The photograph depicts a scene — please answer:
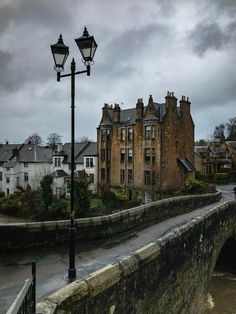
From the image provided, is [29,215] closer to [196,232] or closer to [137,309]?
[196,232]

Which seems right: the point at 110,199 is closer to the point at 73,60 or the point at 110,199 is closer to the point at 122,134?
the point at 122,134

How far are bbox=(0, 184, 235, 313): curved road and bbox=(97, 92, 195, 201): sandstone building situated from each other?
82.3 feet

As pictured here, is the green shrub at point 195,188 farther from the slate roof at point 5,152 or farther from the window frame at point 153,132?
the slate roof at point 5,152

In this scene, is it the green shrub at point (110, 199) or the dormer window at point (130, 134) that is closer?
the green shrub at point (110, 199)

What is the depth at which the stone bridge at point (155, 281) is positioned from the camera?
16.4 ft

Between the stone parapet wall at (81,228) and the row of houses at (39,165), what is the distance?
3086 centimetres

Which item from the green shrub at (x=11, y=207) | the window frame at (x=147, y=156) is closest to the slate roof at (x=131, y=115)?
the window frame at (x=147, y=156)

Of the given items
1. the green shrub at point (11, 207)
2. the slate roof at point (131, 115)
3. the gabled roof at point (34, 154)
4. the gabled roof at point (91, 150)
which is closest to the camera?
the green shrub at point (11, 207)

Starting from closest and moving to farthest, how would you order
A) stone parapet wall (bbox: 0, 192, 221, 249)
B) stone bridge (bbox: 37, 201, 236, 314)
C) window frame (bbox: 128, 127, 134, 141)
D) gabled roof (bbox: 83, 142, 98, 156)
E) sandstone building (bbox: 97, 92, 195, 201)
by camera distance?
stone bridge (bbox: 37, 201, 236, 314) < stone parapet wall (bbox: 0, 192, 221, 249) < sandstone building (bbox: 97, 92, 195, 201) < window frame (bbox: 128, 127, 134, 141) < gabled roof (bbox: 83, 142, 98, 156)

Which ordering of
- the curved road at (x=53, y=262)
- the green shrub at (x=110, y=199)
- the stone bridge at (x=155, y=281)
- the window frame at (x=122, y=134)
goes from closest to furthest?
the stone bridge at (x=155, y=281) → the curved road at (x=53, y=262) → the green shrub at (x=110, y=199) → the window frame at (x=122, y=134)

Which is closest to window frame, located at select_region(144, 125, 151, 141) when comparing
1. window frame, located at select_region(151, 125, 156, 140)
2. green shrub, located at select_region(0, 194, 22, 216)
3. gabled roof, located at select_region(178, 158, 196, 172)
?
window frame, located at select_region(151, 125, 156, 140)

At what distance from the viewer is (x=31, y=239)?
9219 millimetres

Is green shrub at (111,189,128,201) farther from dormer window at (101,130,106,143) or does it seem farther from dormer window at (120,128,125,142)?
dormer window at (101,130,106,143)

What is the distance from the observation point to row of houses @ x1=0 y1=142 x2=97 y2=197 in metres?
47.4
